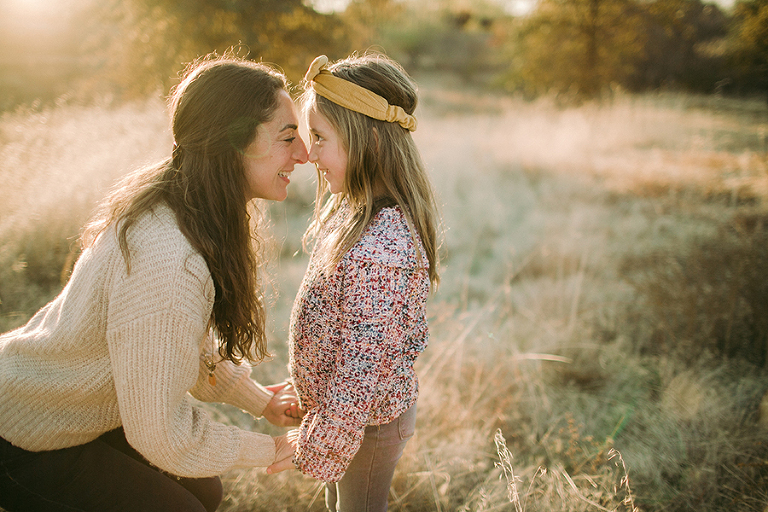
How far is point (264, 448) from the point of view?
4.65 feet

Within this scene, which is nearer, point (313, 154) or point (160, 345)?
point (160, 345)

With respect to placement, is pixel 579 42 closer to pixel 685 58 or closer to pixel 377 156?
pixel 685 58

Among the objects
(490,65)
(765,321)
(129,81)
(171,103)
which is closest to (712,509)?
(765,321)

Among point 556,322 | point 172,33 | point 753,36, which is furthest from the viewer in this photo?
point 172,33

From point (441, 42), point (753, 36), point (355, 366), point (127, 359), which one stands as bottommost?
point (355, 366)

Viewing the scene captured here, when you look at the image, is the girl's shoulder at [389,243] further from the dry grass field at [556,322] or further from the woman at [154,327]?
the dry grass field at [556,322]

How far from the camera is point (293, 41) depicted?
26.3ft

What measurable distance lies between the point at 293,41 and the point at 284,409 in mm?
7845

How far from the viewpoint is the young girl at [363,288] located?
4.17ft

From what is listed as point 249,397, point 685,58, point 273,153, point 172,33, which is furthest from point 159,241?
point 685,58

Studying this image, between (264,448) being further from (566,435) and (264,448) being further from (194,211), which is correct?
(566,435)

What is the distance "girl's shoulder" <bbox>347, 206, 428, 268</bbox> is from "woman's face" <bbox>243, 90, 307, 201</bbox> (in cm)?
36

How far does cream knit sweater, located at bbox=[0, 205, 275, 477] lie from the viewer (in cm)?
115

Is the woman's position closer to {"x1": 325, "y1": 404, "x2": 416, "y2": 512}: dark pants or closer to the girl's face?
the girl's face
